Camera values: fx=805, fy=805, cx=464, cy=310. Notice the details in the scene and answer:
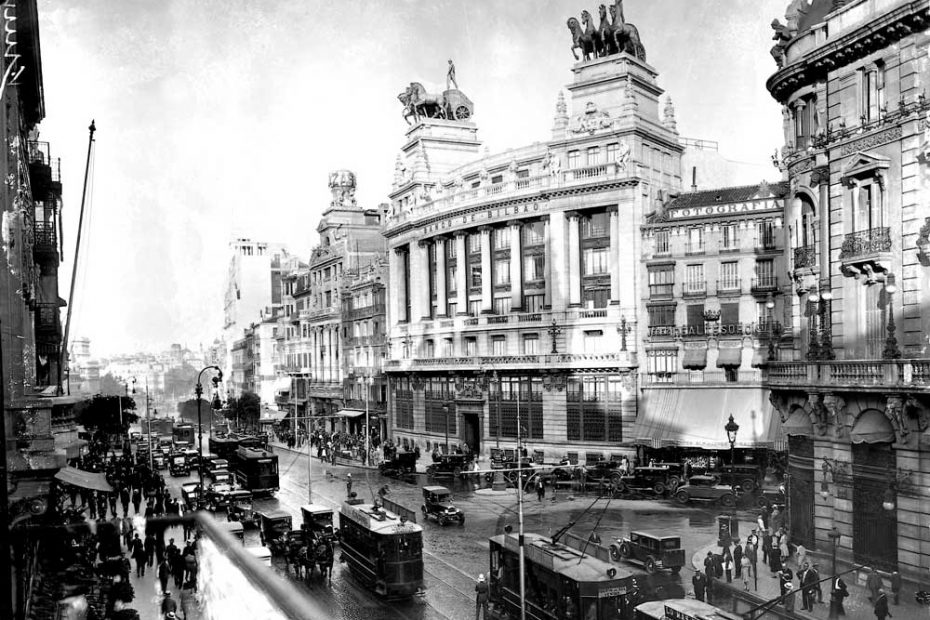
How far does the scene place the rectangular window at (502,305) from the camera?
65025mm

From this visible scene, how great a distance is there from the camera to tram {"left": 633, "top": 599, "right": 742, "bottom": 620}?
17.7 m

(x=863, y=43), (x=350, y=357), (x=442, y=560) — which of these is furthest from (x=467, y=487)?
(x=350, y=357)

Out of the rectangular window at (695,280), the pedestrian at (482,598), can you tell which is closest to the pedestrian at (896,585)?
the pedestrian at (482,598)

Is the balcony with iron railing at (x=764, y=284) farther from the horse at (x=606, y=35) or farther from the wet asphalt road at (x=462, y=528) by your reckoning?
the horse at (x=606, y=35)

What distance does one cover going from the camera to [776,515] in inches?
1409

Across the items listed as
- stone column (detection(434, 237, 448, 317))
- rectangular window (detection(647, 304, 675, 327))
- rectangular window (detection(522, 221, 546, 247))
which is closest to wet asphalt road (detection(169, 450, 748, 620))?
rectangular window (detection(647, 304, 675, 327))

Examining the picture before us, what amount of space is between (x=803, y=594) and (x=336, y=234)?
80333 millimetres

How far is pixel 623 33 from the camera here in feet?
197

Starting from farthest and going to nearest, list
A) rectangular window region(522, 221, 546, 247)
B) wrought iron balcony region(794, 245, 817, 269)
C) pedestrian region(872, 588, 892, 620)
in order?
rectangular window region(522, 221, 546, 247) < wrought iron balcony region(794, 245, 817, 269) < pedestrian region(872, 588, 892, 620)

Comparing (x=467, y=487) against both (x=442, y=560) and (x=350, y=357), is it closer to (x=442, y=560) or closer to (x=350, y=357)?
(x=442, y=560)

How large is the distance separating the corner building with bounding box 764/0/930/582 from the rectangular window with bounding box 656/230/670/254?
22.4 m

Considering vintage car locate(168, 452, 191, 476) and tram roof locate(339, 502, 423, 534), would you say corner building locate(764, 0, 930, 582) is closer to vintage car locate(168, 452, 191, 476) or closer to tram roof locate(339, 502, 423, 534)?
tram roof locate(339, 502, 423, 534)

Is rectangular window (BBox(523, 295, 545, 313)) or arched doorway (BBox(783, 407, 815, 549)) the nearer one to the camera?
arched doorway (BBox(783, 407, 815, 549))

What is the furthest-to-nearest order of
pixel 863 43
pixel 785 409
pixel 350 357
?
pixel 350 357
pixel 785 409
pixel 863 43
